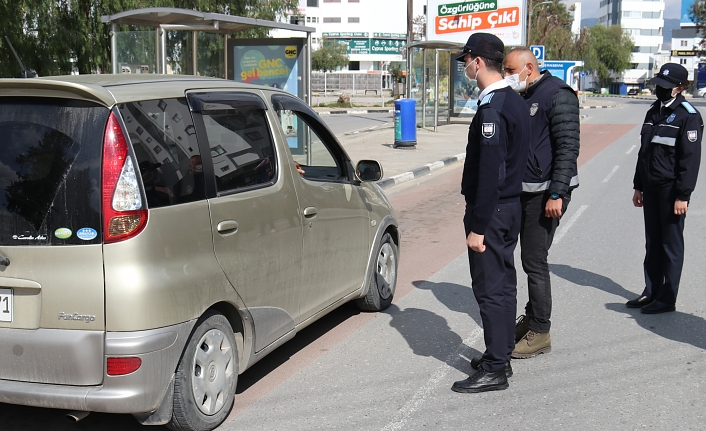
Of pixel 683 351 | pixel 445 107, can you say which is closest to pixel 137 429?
pixel 683 351

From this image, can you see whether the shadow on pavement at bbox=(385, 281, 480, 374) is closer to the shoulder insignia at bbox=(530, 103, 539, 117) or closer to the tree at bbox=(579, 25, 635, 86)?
the shoulder insignia at bbox=(530, 103, 539, 117)

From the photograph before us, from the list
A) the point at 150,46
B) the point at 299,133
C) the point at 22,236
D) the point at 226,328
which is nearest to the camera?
the point at 22,236

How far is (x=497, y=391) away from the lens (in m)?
4.61

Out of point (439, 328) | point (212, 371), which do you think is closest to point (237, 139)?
point (212, 371)

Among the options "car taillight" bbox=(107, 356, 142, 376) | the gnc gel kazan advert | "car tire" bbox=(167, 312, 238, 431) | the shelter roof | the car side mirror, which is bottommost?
"car tire" bbox=(167, 312, 238, 431)

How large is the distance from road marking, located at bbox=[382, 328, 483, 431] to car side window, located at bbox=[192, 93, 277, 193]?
4.90 feet

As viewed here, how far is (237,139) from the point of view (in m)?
4.25

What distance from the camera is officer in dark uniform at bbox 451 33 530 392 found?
420 centimetres

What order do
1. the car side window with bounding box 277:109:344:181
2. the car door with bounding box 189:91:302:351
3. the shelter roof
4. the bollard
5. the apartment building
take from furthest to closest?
the apartment building, the bollard, the shelter roof, the car side window with bounding box 277:109:344:181, the car door with bounding box 189:91:302:351

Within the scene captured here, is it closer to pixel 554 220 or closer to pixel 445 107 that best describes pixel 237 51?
pixel 554 220

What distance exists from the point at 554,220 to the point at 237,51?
11168mm

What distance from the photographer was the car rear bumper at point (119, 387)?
339 cm

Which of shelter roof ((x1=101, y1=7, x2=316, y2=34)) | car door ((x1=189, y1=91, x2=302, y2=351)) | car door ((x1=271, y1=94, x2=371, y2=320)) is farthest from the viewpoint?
shelter roof ((x1=101, y1=7, x2=316, y2=34))

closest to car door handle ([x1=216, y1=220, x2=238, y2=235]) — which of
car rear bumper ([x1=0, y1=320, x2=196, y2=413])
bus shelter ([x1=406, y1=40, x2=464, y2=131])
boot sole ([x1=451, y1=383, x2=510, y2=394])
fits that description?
car rear bumper ([x1=0, y1=320, x2=196, y2=413])
